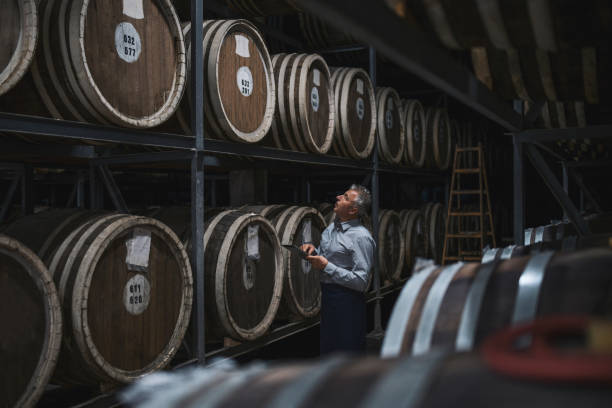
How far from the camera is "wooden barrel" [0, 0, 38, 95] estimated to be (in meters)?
2.28

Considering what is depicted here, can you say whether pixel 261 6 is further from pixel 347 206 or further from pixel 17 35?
pixel 17 35

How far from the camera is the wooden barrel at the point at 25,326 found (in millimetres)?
2301

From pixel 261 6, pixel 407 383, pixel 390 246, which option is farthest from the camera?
pixel 390 246

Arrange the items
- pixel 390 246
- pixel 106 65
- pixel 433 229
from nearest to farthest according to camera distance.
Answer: pixel 106 65, pixel 390 246, pixel 433 229

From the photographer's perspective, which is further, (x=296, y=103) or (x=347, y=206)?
(x=296, y=103)

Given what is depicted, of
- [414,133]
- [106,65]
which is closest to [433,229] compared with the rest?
[414,133]

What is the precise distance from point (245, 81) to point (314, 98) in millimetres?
1074

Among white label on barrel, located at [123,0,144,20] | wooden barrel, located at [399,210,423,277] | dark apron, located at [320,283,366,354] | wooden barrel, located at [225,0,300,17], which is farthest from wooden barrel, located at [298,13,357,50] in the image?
white label on barrel, located at [123,0,144,20]

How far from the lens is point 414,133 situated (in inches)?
293

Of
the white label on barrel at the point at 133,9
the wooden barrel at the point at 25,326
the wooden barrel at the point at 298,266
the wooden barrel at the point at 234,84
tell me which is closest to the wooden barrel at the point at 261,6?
the wooden barrel at the point at 234,84

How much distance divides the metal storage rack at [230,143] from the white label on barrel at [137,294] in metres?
0.42

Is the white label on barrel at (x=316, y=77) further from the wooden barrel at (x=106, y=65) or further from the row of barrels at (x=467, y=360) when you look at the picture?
the row of barrels at (x=467, y=360)

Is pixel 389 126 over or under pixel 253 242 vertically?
over

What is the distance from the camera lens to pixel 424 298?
4.39ft
